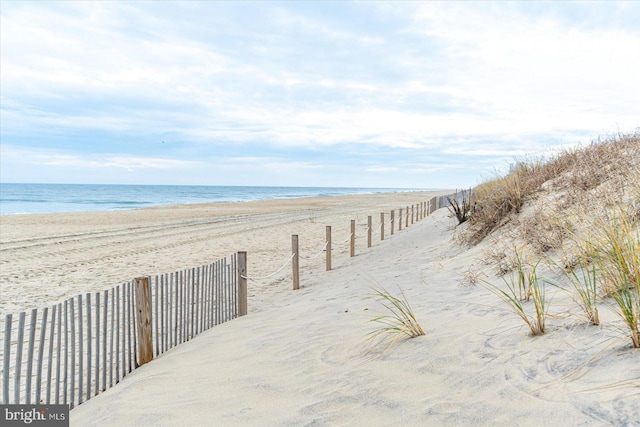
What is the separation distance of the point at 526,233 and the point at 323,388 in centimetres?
421

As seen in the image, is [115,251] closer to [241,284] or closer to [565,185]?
[241,284]

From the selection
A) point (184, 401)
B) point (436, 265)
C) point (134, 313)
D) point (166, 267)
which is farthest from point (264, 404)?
point (166, 267)

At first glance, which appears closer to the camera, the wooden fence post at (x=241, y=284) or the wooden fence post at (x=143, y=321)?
the wooden fence post at (x=143, y=321)

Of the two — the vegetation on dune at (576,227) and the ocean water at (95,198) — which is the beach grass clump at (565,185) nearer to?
the vegetation on dune at (576,227)

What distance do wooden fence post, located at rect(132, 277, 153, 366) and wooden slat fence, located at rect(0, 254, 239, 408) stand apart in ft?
0.20

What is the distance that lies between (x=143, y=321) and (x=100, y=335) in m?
0.70

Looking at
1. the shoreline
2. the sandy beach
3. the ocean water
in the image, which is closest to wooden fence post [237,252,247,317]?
the sandy beach

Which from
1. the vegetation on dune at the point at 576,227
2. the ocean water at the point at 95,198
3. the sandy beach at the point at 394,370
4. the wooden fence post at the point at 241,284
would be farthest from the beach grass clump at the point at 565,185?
the ocean water at the point at 95,198

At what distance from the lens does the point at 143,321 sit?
4406 millimetres

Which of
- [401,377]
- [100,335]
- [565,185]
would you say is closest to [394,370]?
[401,377]

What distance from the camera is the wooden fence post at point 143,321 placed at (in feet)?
14.4

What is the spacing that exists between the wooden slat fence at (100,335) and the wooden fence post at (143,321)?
61 millimetres

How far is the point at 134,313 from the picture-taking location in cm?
445

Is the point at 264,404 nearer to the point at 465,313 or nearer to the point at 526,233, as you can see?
the point at 465,313
